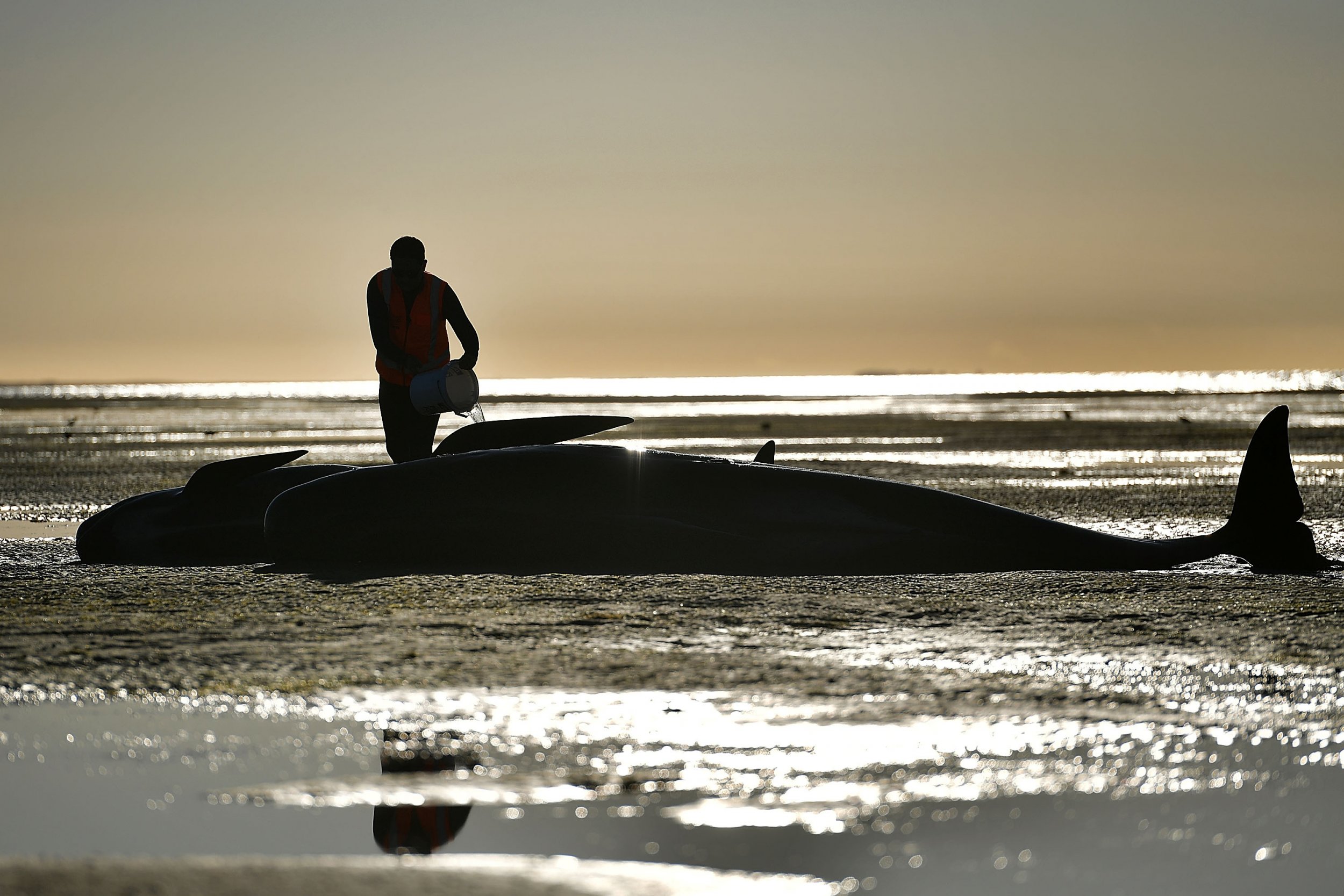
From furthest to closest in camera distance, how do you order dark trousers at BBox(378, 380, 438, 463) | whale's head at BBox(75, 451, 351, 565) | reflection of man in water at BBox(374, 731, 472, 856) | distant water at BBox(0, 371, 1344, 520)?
distant water at BBox(0, 371, 1344, 520)
dark trousers at BBox(378, 380, 438, 463)
whale's head at BBox(75, 451, 351, 565)
reflection of man in water at BBox(374, 731, 472, 856)

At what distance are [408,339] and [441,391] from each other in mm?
618

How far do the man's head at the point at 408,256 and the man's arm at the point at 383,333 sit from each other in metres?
0.20

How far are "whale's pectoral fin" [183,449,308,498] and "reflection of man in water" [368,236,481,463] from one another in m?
0.89

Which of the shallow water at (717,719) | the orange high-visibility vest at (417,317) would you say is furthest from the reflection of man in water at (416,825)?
the orange high-visibility vest at (417,317)

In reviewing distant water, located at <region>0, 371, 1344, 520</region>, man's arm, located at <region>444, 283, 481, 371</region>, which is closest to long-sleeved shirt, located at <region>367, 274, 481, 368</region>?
man's arm, located at <region>444, 283, 481, 371</region>

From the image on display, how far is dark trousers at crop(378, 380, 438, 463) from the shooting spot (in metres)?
9.41

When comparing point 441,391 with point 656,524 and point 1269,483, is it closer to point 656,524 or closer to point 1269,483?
point 656,524

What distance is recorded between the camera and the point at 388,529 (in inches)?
313

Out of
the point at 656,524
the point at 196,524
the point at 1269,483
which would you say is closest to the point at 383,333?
the point at 196,524

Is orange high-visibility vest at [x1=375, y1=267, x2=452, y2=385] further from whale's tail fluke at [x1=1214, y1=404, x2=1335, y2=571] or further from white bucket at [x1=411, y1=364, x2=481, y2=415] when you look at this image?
whale's tail fluke at [x1=1214, y1=404, x2=1335, y2=571]

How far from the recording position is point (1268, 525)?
25.7 feet

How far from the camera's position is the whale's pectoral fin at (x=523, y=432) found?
8.09 metres

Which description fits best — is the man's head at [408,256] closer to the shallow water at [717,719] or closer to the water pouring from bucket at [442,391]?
the water pouring from bucket at [442,391]

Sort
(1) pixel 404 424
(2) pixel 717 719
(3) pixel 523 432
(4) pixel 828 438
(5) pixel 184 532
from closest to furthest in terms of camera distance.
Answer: (2) pixel 717 719 → (3) pixel 523 432 → (5) pixel 184 532 → (1) pixel 404 424 → (4) pixel 828 438
